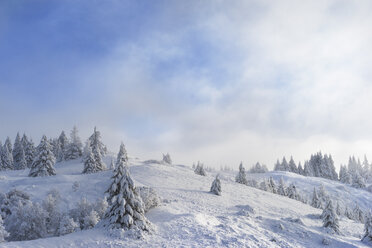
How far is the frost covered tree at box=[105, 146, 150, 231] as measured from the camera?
69.5 feet

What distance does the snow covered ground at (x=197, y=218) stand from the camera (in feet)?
67.2

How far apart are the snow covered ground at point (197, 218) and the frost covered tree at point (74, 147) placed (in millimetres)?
37430

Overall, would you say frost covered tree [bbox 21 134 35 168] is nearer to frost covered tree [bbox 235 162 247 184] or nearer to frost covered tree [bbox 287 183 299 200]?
frost covered tree [bbox 235 162 247 184]

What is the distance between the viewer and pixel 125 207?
21703 mm

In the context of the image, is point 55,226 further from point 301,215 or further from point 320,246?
point 301,215

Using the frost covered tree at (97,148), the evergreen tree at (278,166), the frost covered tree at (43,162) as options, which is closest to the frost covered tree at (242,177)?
the frost covered tree at (97,148)

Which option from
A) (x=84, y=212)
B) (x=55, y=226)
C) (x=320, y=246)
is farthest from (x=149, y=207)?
(x=320, y=246)

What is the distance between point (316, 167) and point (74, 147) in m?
111

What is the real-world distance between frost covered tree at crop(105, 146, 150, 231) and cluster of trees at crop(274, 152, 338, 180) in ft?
411

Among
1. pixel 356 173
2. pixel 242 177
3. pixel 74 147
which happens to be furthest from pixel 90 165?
pixel 356 173

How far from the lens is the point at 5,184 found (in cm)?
3919

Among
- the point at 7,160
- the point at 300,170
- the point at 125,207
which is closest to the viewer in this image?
the point at 125,207

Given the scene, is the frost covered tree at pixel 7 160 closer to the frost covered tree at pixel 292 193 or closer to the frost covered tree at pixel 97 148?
the frost covered tree at pixel 97 148

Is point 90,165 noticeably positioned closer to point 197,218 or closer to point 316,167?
point 197,218
